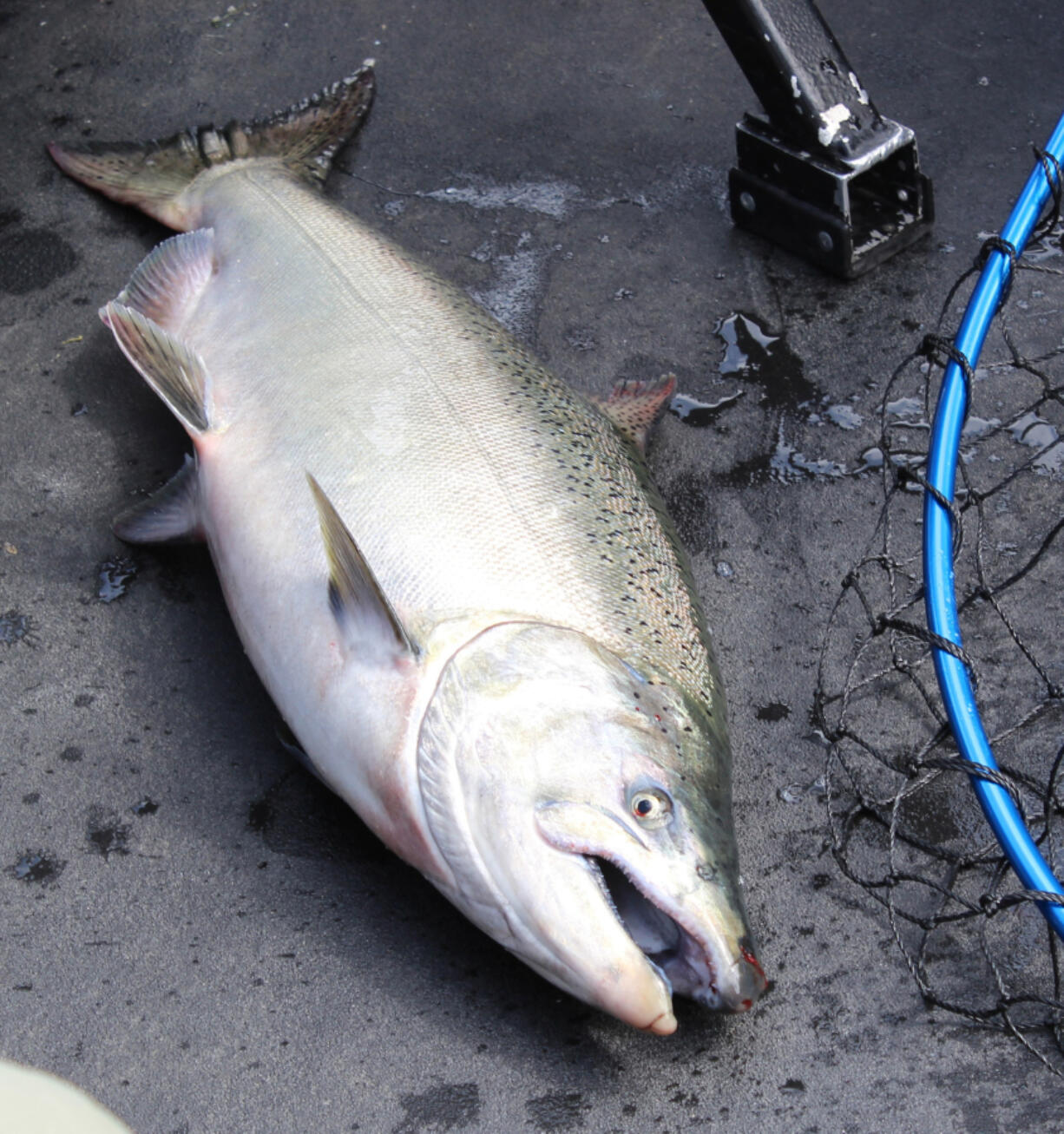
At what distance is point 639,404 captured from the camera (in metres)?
3.43

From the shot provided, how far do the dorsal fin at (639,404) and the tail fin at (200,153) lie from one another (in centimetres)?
139

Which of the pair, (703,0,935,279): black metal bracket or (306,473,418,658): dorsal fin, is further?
(703,0,935,279): black metal bracket

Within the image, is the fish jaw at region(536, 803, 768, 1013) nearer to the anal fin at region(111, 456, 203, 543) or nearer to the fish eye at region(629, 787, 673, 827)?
the fish eye at region(629, 787, 673, 827)

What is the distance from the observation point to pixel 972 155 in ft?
14.6

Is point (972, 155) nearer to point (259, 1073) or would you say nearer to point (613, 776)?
point (613, 776)

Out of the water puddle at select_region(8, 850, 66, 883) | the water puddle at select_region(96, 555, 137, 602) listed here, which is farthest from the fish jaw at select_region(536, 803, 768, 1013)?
the water puddle at select_region(96, 555, 137, 602)

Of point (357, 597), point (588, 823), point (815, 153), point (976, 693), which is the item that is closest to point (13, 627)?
point (357, 597)

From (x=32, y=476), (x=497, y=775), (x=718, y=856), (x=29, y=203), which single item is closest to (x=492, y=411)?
(x=497, y=775)

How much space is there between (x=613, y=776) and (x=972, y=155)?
3.20 meters

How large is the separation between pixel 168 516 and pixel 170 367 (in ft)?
1.32

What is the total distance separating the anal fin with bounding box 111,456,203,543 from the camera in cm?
321

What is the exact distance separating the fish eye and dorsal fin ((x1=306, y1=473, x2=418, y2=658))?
0.54 m

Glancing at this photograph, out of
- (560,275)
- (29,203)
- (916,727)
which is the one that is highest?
(29,203)

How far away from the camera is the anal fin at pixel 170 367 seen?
120 inches
